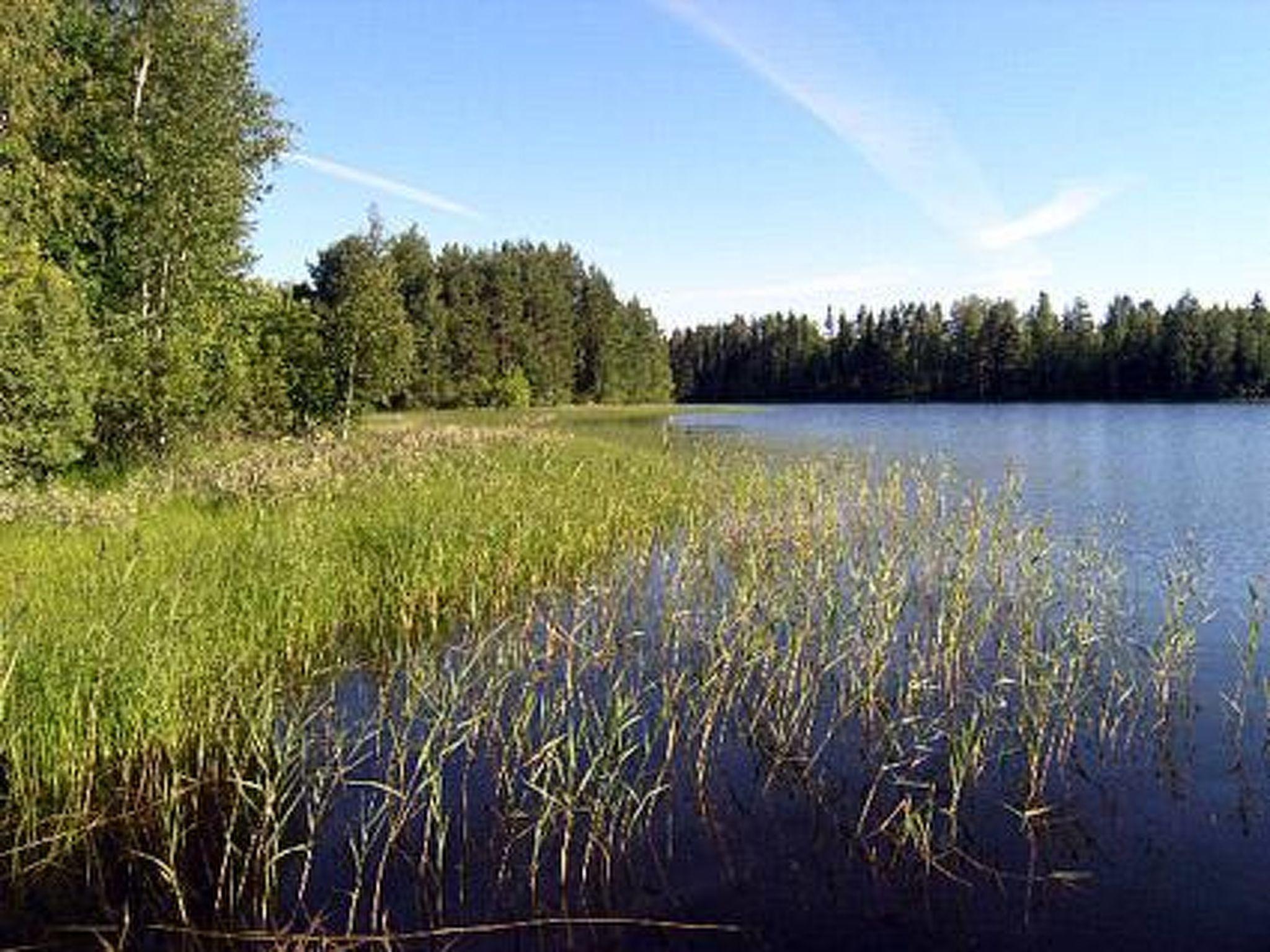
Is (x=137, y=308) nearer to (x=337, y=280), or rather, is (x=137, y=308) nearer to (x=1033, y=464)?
(x=337, y=280)

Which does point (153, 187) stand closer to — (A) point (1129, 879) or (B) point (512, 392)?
(A) point (1129, 879)

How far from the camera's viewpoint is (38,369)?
16250mm

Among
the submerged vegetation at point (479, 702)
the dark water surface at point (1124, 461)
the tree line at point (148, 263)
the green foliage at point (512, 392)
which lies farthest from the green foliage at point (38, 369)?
the green foliage at point (512, 392)

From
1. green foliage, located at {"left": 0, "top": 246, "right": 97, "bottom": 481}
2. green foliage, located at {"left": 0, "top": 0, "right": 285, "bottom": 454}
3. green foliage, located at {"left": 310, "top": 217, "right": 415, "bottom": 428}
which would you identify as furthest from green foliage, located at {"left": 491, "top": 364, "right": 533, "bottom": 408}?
green foliage, located at {"left": 0, "top": 246, "right": 97, "bottom": 481}

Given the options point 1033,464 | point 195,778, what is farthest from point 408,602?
point 1033,464

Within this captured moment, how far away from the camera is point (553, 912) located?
655 cm

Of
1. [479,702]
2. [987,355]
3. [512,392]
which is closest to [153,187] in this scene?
[479,702]

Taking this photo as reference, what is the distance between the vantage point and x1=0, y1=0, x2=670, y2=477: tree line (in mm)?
16734

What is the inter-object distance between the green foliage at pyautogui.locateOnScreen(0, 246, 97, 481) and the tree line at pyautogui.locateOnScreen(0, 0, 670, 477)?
1.3 inches

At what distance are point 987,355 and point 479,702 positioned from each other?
13529 cm

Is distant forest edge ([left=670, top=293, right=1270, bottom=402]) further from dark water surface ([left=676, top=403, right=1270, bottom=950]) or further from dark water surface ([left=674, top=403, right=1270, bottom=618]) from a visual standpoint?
dark water surface ([left=676, top=403, right=1270, bottom=950])

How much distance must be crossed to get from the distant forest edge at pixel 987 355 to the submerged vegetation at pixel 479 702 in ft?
369

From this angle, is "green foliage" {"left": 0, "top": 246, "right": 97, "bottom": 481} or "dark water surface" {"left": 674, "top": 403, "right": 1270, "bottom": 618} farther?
"dark water surface" {"left": 674, "top": 403, "right": 1270, "bottom": 618}

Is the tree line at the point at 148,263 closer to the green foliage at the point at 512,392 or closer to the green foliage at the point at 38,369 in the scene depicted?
the green foliage at the point at 38,369
